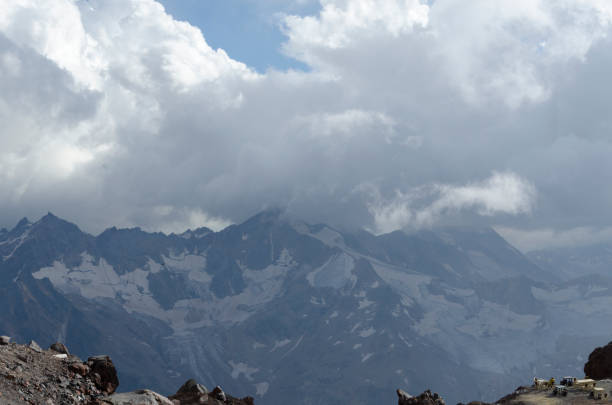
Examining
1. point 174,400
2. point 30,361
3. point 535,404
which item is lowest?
point 535,404

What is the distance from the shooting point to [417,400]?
7681 centimetres

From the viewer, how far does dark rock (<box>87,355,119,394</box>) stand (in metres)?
69.4

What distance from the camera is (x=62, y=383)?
65.0 metres

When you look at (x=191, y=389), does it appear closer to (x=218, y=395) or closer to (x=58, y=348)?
(x=218, y=395)

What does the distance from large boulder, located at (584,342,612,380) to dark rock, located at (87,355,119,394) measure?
2938 inches

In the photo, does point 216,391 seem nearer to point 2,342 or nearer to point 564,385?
point 2,342

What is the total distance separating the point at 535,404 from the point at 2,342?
63.8 meters

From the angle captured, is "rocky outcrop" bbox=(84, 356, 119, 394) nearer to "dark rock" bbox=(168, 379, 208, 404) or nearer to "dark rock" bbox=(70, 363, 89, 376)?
"dark rock" bbox=(70, 363, 89, 376)

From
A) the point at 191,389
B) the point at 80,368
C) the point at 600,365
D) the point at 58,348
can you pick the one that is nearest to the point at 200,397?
the point at 191,389

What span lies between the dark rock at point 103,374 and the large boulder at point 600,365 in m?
74.6

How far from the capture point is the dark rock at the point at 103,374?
228 ft

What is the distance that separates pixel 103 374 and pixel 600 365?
78041 mm

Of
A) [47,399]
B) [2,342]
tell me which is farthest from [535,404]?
[2,342]

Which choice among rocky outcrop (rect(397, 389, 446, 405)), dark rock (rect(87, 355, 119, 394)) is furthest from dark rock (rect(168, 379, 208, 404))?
rocky outcrop (rect(397, 389, 446, 405))
